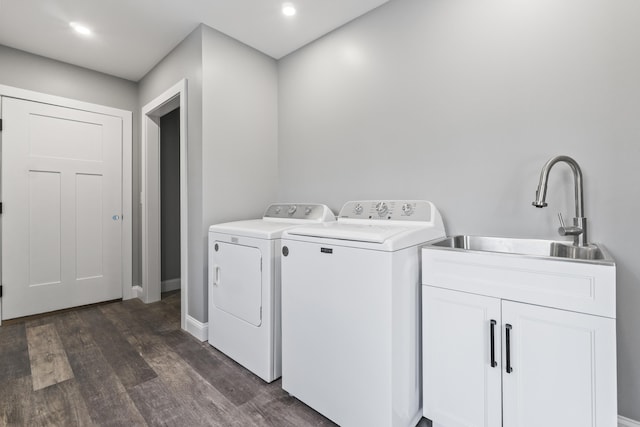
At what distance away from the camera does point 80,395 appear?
5.41ft

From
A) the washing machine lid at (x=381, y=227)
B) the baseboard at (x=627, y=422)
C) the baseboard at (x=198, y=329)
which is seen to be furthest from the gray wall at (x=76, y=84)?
the baseboard at (x=627, y=422)

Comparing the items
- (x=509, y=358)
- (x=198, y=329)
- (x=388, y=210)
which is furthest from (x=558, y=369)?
(x=198, y=329)

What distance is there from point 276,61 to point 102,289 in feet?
9.68

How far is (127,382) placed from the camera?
5.80ft

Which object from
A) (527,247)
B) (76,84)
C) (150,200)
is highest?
(76,84)

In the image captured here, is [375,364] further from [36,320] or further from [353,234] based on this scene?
[36,320]

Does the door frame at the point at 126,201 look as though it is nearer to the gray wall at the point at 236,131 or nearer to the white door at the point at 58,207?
the white door at the point at 58,207

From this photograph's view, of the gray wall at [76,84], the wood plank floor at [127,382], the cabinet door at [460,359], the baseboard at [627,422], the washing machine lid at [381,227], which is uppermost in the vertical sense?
the gray wall at [76,84]

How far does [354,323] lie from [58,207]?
3.13 metres

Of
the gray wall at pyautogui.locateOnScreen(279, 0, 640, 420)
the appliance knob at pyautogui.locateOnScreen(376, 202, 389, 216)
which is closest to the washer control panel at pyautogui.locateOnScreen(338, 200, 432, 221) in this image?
the appliance knob at pyautogui.locateOnScreen(376, 202, 389, 216)

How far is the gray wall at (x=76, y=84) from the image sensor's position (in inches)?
105

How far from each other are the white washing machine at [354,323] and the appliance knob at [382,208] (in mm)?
337

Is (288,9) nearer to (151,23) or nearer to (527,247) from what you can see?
(151,23)

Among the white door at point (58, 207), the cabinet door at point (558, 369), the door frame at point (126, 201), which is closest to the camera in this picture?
the cabinet door at point (558, 369)
